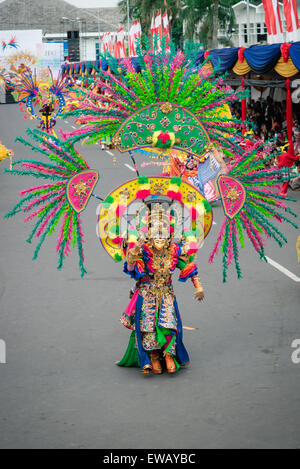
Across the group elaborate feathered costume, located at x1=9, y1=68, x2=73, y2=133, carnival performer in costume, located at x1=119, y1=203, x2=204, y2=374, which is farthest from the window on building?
carnival performer in costume, located at x1=119, y1=203, x2=204, y2=374

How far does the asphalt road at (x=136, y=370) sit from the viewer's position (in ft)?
19.7

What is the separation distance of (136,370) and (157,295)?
0.77m

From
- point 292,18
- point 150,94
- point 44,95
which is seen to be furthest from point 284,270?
point 44,95

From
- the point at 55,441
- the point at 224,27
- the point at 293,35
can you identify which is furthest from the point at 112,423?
the point at 224,27

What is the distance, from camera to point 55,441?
5.86 meters

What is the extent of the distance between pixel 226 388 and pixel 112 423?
1.23 metres

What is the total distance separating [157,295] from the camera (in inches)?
289

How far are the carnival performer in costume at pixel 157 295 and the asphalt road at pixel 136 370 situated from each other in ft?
0.68

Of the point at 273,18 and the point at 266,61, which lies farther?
the point at 273,18

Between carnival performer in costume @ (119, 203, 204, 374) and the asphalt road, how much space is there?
Answer: 0.68ft

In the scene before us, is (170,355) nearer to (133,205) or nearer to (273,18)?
(133,205)

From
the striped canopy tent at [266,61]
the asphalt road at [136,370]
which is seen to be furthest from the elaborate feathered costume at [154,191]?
the striped canopy tent at [266,61]

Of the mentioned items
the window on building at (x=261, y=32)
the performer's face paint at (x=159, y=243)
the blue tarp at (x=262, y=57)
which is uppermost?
the window on building at (x=261, y=32)

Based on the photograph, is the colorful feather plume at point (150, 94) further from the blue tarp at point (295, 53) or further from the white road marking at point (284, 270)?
the blue tarp at point (295, 53)
